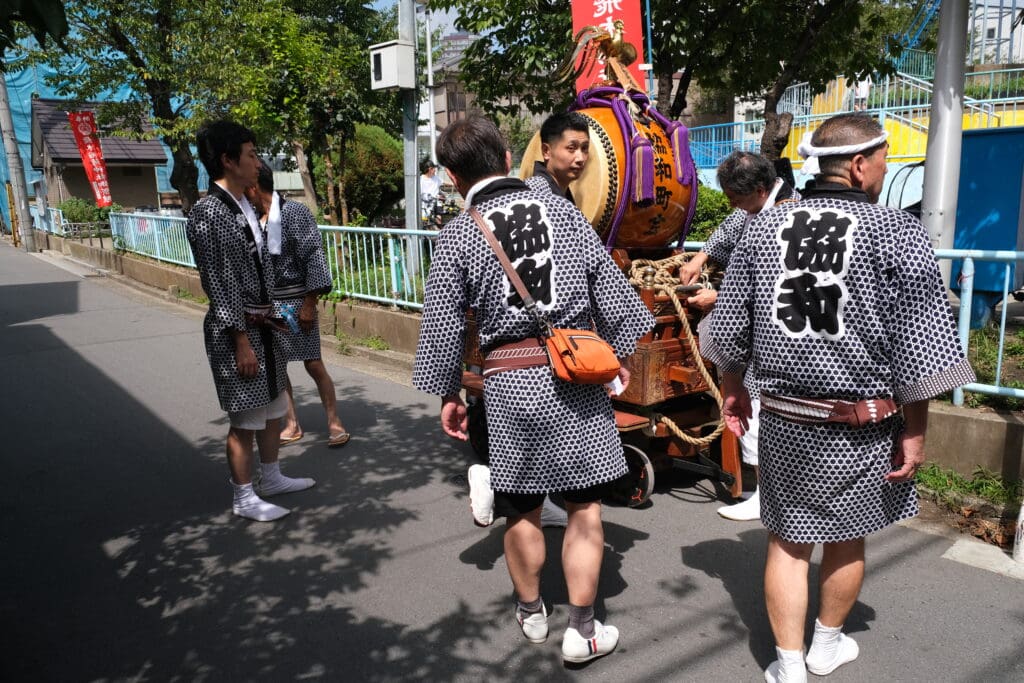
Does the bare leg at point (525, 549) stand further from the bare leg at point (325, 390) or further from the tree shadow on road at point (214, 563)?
the bare leg at point (325, 390)

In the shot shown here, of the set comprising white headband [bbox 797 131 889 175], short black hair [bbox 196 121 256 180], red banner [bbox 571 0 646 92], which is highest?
red banner [bbox 571 0 646 92]

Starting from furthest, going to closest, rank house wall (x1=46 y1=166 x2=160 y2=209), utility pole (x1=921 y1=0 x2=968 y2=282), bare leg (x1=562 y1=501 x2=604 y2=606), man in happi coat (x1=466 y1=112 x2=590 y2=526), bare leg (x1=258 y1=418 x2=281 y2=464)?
house wall (x1=46 y1=166 x2=160 y2=209) < utility pole (x1=921 y1=0 x2=968 y2=282) < bare leg (x1=258 y1=418 x2=281 y2=464) < man in happi coat (x1=466 y1=112 x2=590 y2=526) < bare leg (x1=562 y1=501 x2=604 y2=606)

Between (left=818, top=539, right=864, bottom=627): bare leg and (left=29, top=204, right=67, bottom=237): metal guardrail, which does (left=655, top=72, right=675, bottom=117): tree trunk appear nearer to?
(left=818, top=539, right=864, bottom=627): bare leg

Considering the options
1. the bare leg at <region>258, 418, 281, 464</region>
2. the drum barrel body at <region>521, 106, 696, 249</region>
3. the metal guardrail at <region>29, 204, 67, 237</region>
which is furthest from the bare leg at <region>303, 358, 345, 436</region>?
the metal guardrail at <region>29, 204, 67, 237</region>

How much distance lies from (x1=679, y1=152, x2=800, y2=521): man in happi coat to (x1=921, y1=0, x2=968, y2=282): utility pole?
1333 mm

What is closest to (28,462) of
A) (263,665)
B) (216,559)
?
(216,559)

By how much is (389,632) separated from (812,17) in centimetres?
752

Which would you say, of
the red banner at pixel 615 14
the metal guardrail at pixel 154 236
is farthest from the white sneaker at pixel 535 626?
the metal guardrail at pixel 154 236

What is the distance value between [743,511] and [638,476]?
0.57 m

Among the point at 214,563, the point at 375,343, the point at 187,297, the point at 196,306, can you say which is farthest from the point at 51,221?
the point at 214,563

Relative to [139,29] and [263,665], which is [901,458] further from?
[139,29]

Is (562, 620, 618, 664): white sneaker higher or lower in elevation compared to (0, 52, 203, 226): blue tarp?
lower

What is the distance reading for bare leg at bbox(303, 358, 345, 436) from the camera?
17.7ft

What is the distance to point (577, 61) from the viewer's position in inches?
199
